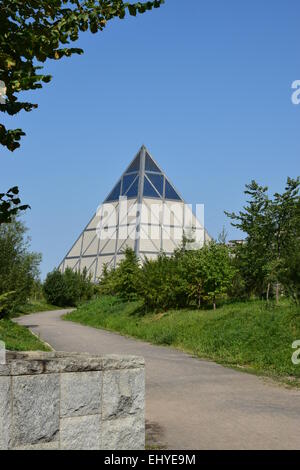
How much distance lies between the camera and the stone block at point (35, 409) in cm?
454

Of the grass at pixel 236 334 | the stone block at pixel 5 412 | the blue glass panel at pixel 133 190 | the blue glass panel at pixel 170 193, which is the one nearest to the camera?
the stone block at pixel 5 412

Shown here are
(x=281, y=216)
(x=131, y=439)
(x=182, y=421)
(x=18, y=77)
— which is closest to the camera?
(x=18, y=77)

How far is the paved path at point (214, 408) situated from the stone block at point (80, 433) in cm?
146

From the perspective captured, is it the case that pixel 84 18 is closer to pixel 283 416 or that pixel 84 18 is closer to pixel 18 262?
pixel 283 416

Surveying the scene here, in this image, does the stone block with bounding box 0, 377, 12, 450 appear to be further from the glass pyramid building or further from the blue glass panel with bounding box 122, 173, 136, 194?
the blue glass panel with bounding box 122, 173, 136, 194

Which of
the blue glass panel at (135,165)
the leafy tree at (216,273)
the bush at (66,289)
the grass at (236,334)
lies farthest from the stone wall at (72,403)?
the blue glass panel at (135,165)

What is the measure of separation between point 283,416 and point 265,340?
624cm

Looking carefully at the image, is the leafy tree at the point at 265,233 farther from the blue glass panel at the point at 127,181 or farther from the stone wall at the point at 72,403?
the blue glass panel at the point at 127,181

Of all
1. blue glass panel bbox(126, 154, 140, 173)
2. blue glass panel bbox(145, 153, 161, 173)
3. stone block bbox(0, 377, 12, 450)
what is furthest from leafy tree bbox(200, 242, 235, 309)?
blue glass panel bbox(145, 153, 161, 173)

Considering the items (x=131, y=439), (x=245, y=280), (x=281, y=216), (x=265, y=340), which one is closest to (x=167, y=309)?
(x=245, y=280)

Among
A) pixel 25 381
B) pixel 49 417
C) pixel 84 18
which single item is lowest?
pixel 49 417

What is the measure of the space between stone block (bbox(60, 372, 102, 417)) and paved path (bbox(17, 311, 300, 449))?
63.2 inches

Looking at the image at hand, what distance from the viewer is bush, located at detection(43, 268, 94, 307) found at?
176ft

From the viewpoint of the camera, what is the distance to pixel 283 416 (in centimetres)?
773
